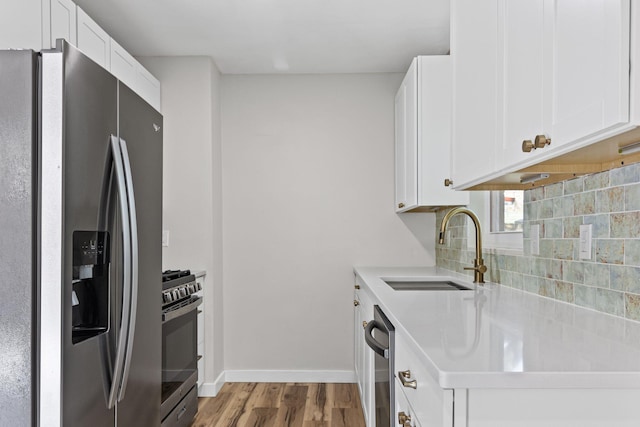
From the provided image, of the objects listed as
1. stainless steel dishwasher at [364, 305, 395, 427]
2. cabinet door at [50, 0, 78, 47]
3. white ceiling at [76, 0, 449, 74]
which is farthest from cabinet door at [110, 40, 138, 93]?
stainless steel dishwasher at [364, 305, 395, 427]

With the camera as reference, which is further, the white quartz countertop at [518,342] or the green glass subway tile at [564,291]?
the green glass subway tile at [564,291]

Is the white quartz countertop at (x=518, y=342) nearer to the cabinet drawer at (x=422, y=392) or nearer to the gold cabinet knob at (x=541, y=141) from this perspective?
the cabinet drawer at (x=422, y=392)

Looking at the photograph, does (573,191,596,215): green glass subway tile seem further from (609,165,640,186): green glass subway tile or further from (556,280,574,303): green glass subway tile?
(556,280,574,303): green glass subway tile

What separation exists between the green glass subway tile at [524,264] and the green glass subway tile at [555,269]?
0.17 metres

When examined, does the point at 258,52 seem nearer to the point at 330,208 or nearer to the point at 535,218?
the point at 330,208

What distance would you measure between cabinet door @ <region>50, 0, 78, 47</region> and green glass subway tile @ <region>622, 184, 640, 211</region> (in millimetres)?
2181

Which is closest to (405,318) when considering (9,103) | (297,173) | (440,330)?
(440,330)

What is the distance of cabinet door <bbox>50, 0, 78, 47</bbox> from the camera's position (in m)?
2.23

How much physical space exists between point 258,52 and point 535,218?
2.27 meters

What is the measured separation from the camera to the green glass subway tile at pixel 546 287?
1.90 m

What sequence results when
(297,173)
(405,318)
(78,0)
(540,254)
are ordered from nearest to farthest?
1. (405,318)
2. (540,254)
3. (78,0)
4. (297,173)

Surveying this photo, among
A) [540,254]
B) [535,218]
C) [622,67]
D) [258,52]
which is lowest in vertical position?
[540,254]

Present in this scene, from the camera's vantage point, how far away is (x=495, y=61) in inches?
62.1

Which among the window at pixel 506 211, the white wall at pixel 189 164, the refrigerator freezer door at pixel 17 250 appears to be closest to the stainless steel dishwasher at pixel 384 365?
the window at pixel 506 211
